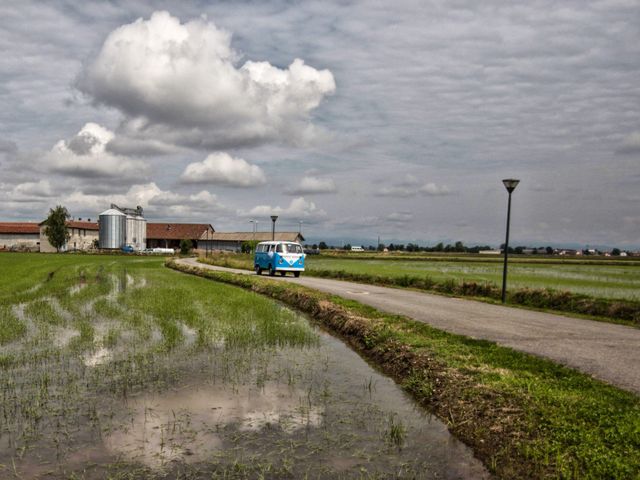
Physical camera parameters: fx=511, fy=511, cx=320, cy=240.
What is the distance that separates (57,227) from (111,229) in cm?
1075

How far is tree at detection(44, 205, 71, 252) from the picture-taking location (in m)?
102

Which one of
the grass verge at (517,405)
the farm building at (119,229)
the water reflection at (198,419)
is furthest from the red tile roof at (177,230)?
the water reflection at (198,419)

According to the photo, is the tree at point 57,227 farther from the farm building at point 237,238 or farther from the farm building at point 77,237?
the farm building at point 237,238

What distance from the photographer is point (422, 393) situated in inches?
337

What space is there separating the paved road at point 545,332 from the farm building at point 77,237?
105 metres

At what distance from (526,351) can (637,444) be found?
4.81 m

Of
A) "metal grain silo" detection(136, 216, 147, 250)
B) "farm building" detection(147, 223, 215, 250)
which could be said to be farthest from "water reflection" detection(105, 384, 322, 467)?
"metal grain silo" detection(136, 216, 147, 250)

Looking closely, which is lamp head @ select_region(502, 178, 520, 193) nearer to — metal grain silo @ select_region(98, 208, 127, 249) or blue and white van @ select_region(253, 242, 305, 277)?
blue and white van @ select_region(253, 242, 305, 277)

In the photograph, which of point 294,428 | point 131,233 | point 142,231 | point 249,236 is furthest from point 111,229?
point 294,428

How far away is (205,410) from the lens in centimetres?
741

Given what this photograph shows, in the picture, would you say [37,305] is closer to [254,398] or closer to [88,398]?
[88,398]

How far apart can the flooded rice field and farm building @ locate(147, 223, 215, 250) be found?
357 ft

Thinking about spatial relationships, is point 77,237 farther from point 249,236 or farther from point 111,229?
point 249,236

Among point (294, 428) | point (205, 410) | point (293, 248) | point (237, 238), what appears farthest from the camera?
point (237, 238)
